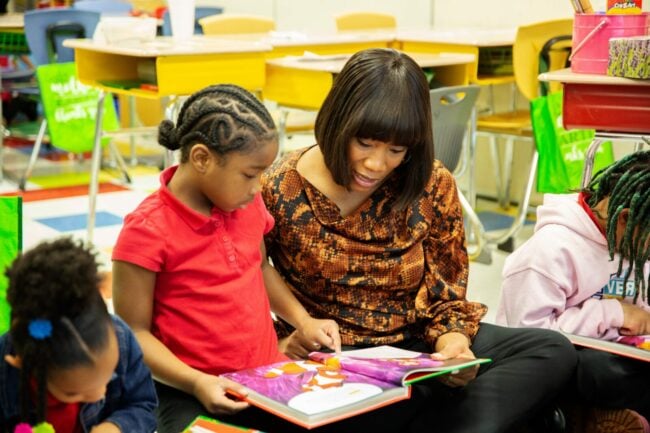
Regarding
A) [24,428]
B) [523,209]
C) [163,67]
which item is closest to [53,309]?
[24,428]

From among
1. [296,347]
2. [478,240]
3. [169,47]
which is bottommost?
[478,240]

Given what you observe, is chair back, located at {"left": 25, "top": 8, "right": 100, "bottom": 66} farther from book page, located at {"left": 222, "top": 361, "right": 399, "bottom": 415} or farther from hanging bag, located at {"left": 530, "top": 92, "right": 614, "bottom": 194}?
book page, located at {"left": 222, "top": 361, "right": 399, "bottom": 415}

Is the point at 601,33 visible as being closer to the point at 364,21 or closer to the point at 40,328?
the point at 40,328

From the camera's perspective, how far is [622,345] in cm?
153

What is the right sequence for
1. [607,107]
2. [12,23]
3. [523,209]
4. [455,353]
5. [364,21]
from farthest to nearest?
[12,23] < [364,21] < [523,209] < [607,107] < [455,353]

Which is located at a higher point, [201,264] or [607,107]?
[607,107]

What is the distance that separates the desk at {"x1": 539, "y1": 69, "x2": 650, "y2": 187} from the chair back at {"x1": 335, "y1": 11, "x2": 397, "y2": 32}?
104 inches

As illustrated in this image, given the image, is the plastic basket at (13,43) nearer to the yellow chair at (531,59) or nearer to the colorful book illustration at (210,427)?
the yellow chair at (531,59)

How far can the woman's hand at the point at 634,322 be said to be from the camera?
171cm

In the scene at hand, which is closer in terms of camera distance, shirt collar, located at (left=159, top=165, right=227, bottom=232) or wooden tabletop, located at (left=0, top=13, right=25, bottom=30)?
shirt collar, located at (left=159, top=165, right=227, bottom=232)

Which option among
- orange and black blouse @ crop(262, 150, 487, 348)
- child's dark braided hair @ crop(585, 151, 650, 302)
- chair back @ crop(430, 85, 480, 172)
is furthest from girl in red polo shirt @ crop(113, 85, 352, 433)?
chair back @ crop(430, 85, 480, 172)

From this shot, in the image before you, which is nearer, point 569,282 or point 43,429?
point 43,429

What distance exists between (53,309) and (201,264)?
47 centimetres

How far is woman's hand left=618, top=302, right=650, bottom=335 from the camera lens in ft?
5.59
